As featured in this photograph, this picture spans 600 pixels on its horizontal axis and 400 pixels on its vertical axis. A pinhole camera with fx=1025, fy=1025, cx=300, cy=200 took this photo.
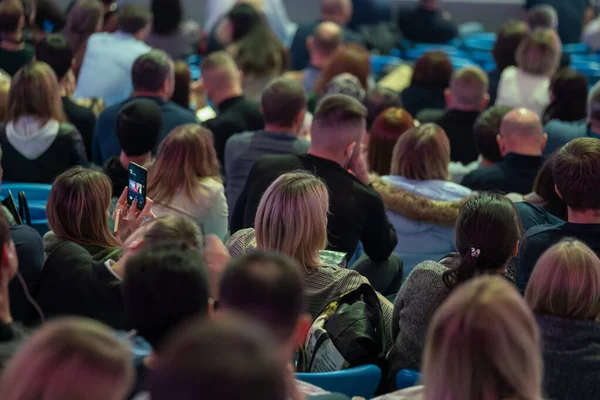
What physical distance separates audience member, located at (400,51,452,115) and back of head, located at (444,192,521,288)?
11.8 feet

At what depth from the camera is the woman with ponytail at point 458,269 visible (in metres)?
3.38

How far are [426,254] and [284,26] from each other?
5.57m

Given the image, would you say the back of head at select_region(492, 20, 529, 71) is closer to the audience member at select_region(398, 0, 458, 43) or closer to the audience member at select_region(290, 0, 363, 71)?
the audience member at select_region(290, 0, 363, 71)

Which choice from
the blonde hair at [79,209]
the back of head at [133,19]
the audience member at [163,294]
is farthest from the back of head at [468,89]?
the audience member at [163,294]

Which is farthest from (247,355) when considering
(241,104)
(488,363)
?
(241,104)

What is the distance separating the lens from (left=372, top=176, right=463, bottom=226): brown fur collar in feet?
15.0

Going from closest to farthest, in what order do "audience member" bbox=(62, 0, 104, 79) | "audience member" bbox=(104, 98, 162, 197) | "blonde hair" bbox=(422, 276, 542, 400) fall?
1. "blonde hair" bbox=(422, 276, 542, 400)
2. "audience member" bbox=(104, 98, 162, 197)
3. "audience member" bbox=(62, 0, 104, 79)

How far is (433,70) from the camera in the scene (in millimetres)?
6902

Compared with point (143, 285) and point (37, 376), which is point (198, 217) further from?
point (37, 376)

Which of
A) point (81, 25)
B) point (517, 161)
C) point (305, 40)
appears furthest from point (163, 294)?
point (305, 40)

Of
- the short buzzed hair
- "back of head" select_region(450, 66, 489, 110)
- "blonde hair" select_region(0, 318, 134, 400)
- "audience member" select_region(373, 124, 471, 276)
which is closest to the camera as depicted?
"blonde hair" select_region(0, 318, 134, 400)

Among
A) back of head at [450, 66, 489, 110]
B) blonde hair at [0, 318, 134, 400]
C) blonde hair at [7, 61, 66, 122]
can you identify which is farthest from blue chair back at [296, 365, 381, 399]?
back of head at [450, 66, 489, 110]

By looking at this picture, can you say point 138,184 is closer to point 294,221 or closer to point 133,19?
point 294,221

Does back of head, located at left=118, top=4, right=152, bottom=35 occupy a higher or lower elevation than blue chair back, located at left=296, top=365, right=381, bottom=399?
higher
